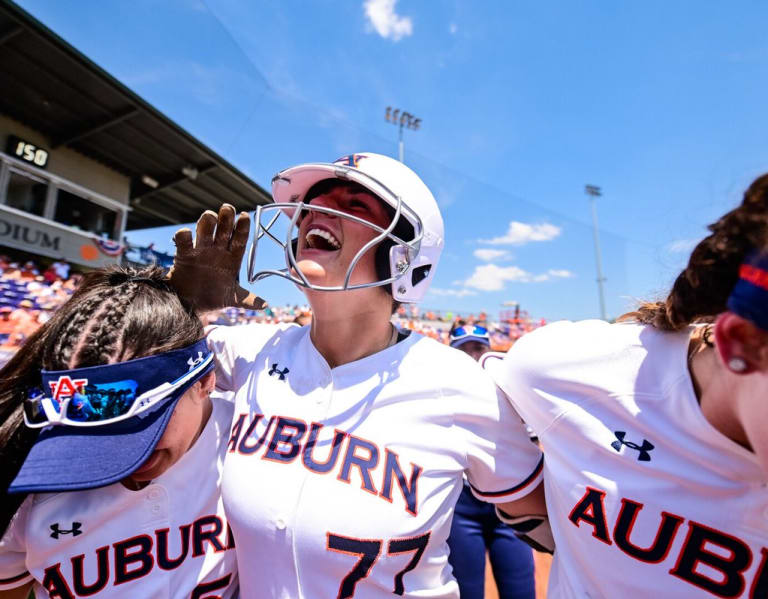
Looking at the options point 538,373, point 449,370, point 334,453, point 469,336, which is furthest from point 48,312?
point 469,336

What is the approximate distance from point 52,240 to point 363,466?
54.1ft

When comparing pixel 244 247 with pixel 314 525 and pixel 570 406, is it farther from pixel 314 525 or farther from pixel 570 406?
pixel 570 406

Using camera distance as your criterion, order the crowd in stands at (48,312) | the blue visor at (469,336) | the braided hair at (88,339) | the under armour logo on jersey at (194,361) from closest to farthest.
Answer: the braided hair at (88,339), the under armour logo on jersey at (194,361), the crowd in stands at (48,312), the blue visor at (469,336)

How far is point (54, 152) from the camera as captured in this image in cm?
1384

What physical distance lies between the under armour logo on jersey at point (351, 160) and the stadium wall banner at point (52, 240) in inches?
495

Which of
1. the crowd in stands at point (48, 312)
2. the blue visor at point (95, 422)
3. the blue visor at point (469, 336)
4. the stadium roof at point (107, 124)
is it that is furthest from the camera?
the stadium roof at point (107, 124)

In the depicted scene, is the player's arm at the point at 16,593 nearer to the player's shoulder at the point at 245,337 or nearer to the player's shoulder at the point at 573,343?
the player's shoulder at the point at 245,337

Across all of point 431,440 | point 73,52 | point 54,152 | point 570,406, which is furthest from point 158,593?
point 54,152

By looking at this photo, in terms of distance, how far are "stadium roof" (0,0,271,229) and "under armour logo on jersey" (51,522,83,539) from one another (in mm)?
11772

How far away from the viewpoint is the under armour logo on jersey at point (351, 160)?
1.50 m

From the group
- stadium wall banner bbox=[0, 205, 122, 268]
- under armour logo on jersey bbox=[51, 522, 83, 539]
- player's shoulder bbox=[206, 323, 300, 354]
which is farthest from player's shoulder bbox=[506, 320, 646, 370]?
stadium wall banner bbox=[0, 205, 122, 268]

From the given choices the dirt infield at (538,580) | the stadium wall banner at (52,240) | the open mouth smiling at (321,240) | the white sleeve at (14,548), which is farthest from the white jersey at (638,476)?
the stadium wall banner at (52,240)

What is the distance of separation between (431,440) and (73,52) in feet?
41.4

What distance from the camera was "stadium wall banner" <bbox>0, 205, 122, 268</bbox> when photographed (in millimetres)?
12031
